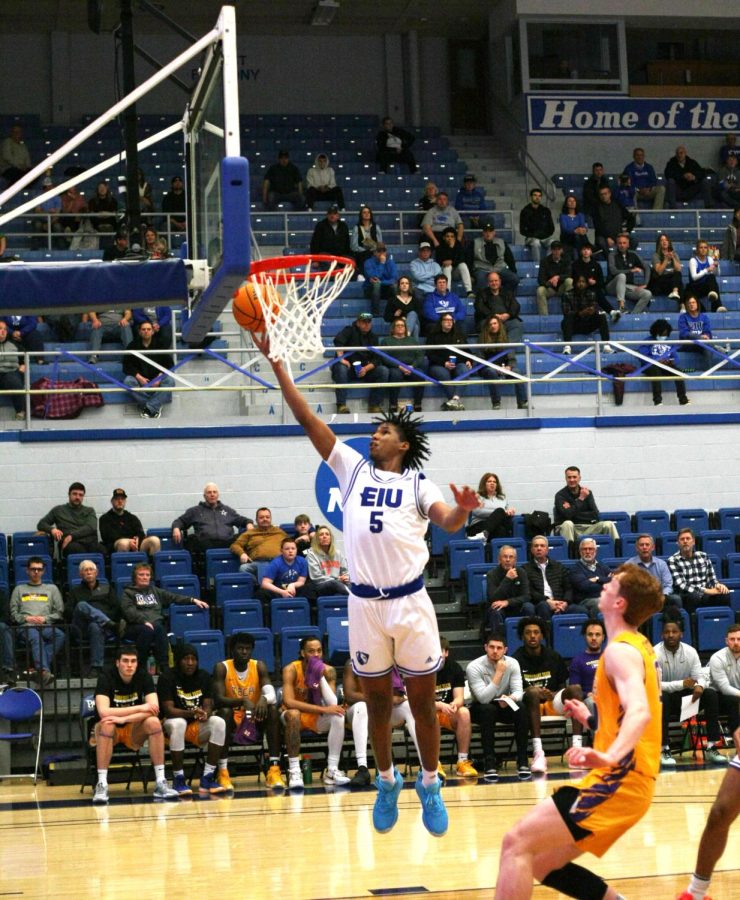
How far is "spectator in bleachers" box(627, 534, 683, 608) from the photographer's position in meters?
15.2

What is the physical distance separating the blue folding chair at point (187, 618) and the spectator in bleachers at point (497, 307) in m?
6.52

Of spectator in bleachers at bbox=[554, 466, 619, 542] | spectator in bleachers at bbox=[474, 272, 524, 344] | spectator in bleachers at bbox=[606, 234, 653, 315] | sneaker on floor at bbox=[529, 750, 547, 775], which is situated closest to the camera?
sneaker on floor at bbox=[529, 750, 547, 775]

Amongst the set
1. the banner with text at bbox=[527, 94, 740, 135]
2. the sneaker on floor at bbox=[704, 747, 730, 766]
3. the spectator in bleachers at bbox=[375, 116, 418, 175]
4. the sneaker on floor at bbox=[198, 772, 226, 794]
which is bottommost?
the sneaker on floor at bbox=[704, 747, 730, 766]

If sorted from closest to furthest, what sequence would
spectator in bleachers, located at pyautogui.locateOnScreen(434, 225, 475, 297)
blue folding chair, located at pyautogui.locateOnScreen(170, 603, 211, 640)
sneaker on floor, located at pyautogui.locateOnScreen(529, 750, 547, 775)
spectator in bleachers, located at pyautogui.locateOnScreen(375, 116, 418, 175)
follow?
sneaker on floor, located at pyautogui.locateOnScreen(529, 750, 547, 775) < blue folding chair, located at pyautogui.locateOnScreen(170, 603, 211, 640) < spectator in bleachers, located at pyautogui.locateOnScreen(434, 225, 475, 297) < spectator in bleachers, located at pyautogui.locateOnScreen(375, 116, 418, 175)

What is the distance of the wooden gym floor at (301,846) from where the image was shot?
8422 millimetres

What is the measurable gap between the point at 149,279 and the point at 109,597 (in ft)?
19.6

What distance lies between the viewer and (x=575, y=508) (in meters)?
16.8

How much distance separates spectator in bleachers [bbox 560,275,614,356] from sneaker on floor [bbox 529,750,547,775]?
24.9ft

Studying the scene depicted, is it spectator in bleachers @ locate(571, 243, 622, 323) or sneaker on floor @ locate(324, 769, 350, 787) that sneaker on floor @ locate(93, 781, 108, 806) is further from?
spectator in bleachers @ locate(571, 243, 622, 323)

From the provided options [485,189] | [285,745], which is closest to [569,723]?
[285,745]

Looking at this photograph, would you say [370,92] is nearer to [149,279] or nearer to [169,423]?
[169,423]

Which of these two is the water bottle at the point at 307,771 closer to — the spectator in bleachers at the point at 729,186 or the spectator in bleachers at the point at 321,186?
the spectator in bleachers at the point at 321,186

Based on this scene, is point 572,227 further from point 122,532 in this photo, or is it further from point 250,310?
point 250,310

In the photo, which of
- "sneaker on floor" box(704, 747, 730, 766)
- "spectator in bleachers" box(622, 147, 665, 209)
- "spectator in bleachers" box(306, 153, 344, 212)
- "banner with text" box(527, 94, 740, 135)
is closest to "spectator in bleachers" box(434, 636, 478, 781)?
"sneaker on floor" box(704, 747, 730, 766)
